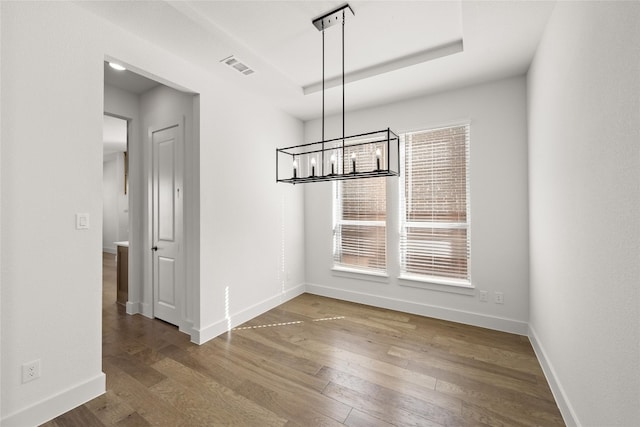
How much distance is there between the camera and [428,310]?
3.50 m

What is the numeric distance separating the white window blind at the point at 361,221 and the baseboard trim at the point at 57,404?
2.96 m

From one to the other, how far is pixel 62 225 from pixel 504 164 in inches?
157

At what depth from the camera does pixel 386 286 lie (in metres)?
3.81

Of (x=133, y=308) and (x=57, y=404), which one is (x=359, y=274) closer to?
(x=133, y=308)

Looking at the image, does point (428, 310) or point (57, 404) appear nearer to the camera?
point (57, 404)

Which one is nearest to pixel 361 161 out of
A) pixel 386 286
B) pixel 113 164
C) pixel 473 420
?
pixel 386 286

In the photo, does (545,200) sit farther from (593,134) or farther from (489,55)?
(489,55)

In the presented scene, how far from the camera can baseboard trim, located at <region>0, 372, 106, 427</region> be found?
5.59 ft

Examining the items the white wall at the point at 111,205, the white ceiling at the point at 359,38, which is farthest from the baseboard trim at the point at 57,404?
the white wall at the point at 111,205

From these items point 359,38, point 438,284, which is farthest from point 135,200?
point 438,284

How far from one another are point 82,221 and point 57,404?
48.0 inches

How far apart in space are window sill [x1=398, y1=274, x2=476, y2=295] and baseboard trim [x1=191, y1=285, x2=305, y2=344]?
Answer: 63.4 inches

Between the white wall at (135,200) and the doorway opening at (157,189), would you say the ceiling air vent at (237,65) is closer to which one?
the doorway opening at (157,189)

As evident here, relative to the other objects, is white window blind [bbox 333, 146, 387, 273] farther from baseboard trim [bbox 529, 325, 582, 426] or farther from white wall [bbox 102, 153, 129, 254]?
white wall [bbox 102, 153, 129, 254]
